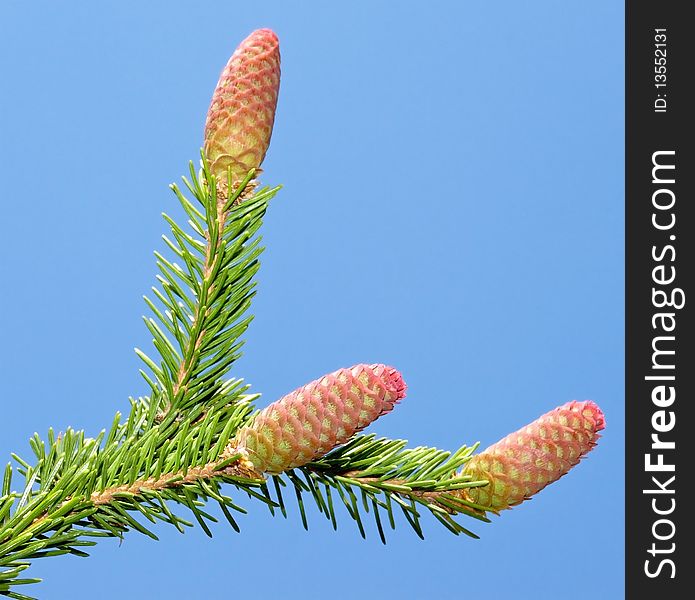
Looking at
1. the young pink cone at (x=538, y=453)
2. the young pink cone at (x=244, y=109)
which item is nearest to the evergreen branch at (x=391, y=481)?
the young pink cone at (x=538, y=453)

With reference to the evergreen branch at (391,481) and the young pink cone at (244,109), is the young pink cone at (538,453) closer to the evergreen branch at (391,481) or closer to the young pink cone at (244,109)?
the evergreen branch at (391,481)

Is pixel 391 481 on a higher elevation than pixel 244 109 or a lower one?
lower

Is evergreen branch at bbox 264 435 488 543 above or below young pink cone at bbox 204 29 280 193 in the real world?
below

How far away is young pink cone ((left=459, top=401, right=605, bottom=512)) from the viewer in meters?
0.45

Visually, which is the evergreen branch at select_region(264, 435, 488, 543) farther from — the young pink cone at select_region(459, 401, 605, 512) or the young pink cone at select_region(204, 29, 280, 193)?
the young pink cone at select_region(204, 29, 280, 193)

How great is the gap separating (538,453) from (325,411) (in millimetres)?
110

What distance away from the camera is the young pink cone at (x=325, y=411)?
0.42 metres

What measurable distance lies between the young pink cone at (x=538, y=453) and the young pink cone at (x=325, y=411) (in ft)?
0.22

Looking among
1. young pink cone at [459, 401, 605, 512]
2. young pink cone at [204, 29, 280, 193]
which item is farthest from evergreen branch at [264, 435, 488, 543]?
young pink cone at [204, 29, 280, 193]

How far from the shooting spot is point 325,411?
0.42m

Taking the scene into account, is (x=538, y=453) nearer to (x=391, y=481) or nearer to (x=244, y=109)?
(x=391, y=481)

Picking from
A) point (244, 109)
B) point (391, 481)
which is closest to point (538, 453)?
point (391, 481)

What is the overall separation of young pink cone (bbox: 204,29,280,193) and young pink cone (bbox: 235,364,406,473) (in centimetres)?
15
